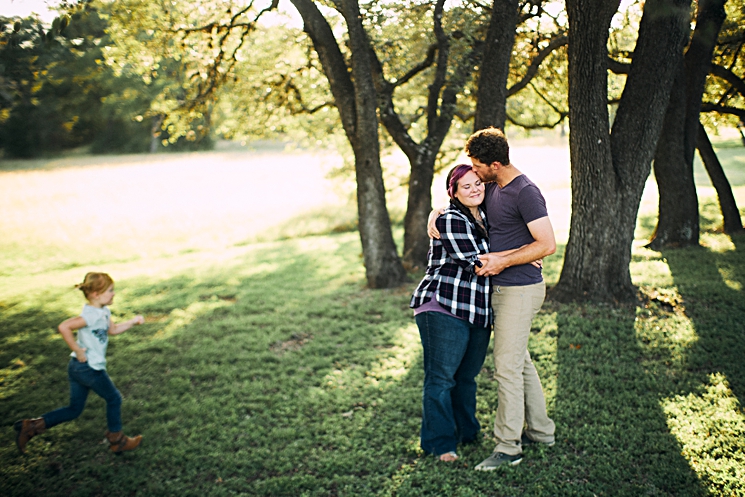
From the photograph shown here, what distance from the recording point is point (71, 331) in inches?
160

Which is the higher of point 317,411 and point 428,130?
point 428,130

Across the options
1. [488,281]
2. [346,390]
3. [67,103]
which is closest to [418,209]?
[346,390]

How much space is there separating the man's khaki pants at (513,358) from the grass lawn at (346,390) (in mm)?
327

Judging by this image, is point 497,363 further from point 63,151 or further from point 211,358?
point 63,151

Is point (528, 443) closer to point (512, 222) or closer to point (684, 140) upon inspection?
point (512, 222)

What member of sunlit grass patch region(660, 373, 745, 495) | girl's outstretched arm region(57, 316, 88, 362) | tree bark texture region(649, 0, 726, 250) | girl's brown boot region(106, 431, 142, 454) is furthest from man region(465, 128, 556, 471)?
tree bark texture region(649, 0, 726, 250)

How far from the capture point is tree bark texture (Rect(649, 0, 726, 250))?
9.21m

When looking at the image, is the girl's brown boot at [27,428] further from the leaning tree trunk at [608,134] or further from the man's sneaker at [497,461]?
the leaning tree trunk at [608,134]

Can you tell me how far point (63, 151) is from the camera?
52.4 metres

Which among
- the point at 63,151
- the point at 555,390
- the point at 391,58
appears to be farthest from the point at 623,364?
the point at 63,151

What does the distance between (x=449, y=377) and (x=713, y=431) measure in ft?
7.68

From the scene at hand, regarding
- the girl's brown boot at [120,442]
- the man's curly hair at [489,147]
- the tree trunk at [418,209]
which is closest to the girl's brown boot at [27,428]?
the girl's brown boot at [120,442]

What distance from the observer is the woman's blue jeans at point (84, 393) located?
431 cm

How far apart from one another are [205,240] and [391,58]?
34.3ft
